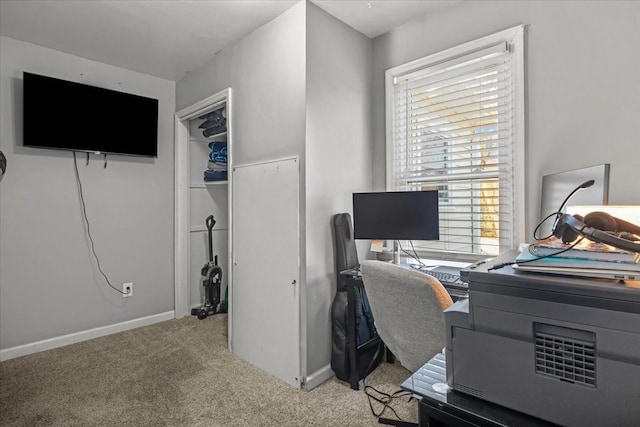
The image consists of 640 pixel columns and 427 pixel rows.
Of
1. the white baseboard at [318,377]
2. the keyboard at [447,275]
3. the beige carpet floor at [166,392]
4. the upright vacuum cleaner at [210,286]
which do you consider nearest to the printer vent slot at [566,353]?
the keyboard at [447,275]

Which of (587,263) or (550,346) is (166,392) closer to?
(550,346)

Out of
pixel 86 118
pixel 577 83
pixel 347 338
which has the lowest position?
pixel 347 338

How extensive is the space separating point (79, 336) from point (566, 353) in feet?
12.0

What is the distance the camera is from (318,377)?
2199 mm

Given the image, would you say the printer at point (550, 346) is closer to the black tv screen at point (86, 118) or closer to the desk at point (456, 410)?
the desk at point (456, 410)

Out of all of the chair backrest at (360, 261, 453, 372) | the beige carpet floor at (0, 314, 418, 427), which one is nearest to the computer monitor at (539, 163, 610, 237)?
the chair backrest at (360, 261, 453, 372)

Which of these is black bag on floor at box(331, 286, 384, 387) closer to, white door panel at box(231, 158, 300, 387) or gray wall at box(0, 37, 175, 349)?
white door panel at box(231, 158, 300, 387)

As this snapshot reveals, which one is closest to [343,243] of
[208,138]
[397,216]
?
[397,216]

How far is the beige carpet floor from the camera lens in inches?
73.0

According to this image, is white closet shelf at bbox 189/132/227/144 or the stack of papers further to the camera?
white closet shelf at bbox 189/132/227/144

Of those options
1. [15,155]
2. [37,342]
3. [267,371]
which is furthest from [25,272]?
[267,371]

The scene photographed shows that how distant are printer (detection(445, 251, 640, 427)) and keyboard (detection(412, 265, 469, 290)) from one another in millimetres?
862

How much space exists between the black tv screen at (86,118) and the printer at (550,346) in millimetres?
3341

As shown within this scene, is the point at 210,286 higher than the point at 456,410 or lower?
lower
